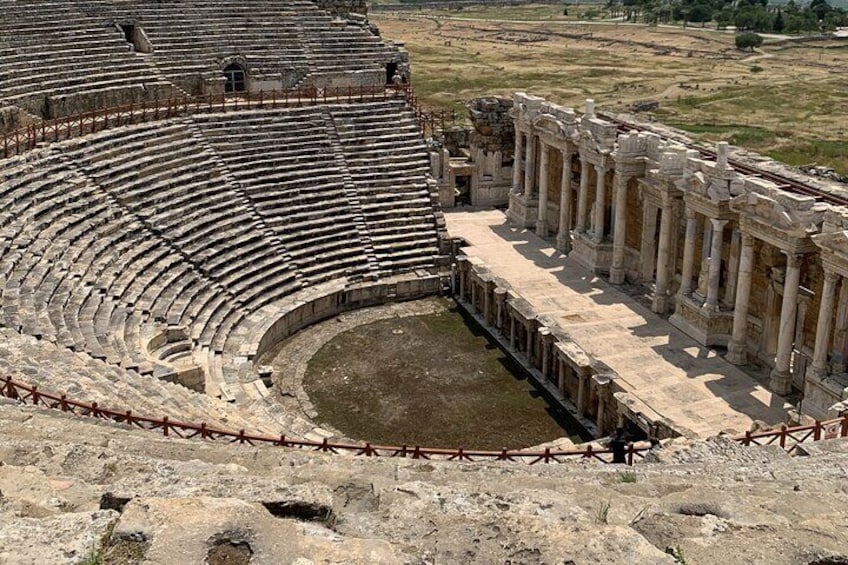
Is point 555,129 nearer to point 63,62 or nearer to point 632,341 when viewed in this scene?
point 632,341

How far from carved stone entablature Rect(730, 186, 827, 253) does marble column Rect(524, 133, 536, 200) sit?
1208 cm

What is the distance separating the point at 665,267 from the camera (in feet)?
86.3

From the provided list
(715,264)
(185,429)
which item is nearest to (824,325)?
(715,264)

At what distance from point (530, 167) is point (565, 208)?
325cm

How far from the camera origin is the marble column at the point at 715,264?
2388 cm

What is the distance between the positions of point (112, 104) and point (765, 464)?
25930mm

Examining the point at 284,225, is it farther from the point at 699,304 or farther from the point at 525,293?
the point at 699,304

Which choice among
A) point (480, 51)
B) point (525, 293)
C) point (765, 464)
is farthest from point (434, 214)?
point (480, 51)

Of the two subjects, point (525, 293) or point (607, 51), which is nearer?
point (525, 293)

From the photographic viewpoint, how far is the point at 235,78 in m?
35.6

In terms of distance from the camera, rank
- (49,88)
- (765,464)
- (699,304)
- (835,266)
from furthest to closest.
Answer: (49,88) → (699,304) → (835,266) → (765,464)

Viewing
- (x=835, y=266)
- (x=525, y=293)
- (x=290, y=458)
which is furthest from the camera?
(x=525, y=293)

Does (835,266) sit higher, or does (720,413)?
(835,266)

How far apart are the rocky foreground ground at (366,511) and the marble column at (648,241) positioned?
1719 cm
